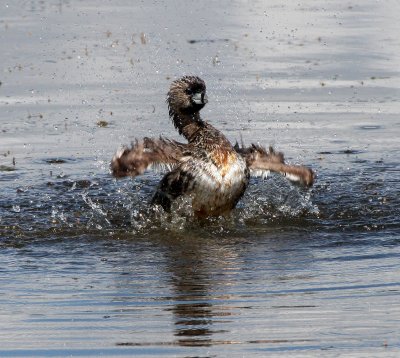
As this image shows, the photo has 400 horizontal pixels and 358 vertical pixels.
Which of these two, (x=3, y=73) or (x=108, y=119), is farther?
(x=3, y=73)

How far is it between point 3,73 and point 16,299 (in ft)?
24.8

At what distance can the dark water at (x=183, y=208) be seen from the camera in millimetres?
7121

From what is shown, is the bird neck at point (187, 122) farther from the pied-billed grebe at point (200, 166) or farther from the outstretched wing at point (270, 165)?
the outstretched wing at point (270, 165)

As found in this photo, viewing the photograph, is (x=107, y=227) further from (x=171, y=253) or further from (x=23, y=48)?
(x=23, y=48)

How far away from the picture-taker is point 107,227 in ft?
33.3

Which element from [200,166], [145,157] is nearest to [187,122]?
[200,166]

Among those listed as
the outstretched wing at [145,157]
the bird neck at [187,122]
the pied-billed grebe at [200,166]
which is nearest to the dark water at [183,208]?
the pied-billed grebe at [200,166]

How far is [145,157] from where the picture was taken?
9695 mm

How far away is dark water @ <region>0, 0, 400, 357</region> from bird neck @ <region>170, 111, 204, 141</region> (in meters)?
0.69

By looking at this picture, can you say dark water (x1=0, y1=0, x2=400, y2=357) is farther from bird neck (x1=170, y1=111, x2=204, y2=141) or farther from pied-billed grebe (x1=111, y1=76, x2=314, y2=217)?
bird neck (x1=170, y1=111, x2=204, y2=141)

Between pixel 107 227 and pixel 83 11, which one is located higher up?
pixel 83 11

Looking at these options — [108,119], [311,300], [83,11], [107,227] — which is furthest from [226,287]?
[83,11]

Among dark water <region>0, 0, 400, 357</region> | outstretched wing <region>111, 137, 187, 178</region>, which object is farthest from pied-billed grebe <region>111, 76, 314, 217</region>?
dark water <region>0, 0, 400, 357</region>

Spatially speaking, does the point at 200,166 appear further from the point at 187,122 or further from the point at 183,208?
the point at 187,122
